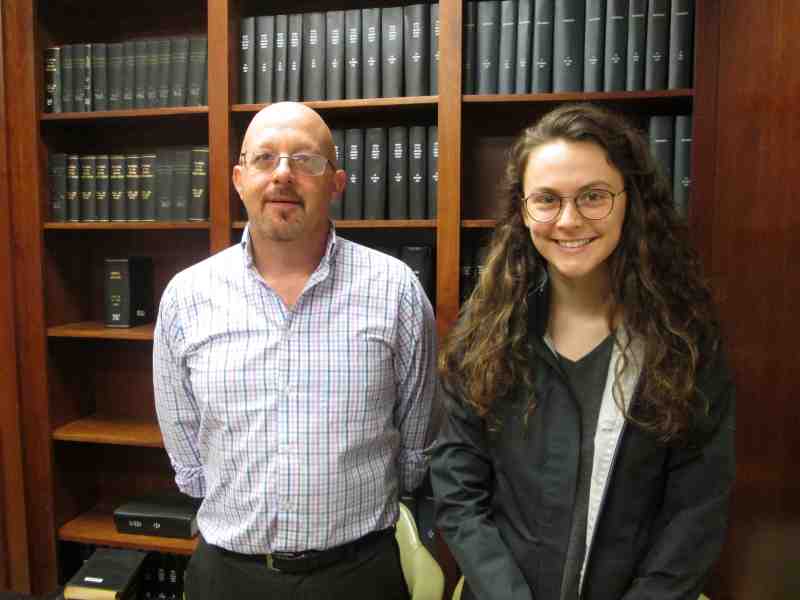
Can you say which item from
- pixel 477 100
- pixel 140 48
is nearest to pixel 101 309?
pixel 140 48

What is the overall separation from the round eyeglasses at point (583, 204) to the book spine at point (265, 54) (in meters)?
1.30

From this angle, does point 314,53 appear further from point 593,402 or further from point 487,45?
point 593,402

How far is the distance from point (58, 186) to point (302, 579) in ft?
5.51

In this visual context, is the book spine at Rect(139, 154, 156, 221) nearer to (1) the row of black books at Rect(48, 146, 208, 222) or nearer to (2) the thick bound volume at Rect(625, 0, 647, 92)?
(1) the row of black books at Rect(48, 146, 208, 222)

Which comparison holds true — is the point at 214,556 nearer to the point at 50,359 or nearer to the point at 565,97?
the point at 50,359

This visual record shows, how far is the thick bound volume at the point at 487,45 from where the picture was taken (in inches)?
71.4

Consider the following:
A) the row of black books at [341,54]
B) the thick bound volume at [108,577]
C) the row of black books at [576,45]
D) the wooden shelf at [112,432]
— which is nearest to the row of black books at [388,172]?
the row of black books at [341,54]

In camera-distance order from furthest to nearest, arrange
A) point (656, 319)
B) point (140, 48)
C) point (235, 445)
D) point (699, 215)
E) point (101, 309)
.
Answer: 1. point (101, 309)
2. point (140, 48)
3. point (699, 215)
4. point (235, 445)
5. point (656, 319)

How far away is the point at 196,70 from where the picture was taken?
2027mm

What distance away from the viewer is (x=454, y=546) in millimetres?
1063

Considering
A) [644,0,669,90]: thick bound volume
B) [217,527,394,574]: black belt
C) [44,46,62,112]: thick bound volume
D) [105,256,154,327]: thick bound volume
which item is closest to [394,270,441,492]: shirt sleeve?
[217,527,394,574]: black belt

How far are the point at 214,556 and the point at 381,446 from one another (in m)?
0.45

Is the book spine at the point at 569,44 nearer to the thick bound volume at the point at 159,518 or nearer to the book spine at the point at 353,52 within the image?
the book spine at the point at 353,52

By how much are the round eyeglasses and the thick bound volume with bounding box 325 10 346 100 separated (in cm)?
116
